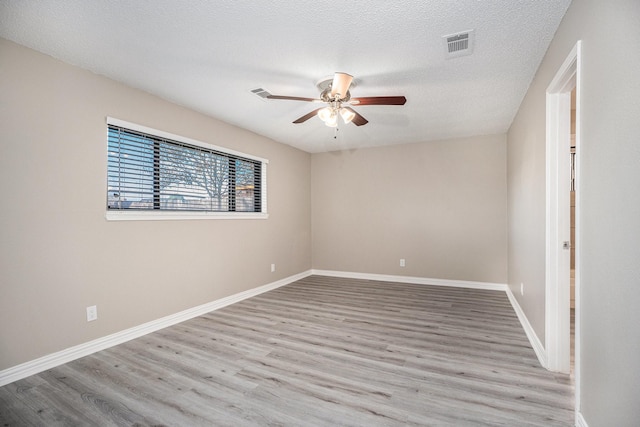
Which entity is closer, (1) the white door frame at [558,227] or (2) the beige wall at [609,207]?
(2) the beige wall at [609,207]

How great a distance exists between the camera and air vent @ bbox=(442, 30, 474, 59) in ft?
7.16

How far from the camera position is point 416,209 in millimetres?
5320

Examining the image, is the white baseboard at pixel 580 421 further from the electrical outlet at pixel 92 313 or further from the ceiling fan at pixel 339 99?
the electrical outlet at pixel 92 313

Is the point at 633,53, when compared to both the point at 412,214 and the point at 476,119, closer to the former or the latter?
the point at 476,119

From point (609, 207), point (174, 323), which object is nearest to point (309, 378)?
point (174, 323)

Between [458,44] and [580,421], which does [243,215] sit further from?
[580,421]

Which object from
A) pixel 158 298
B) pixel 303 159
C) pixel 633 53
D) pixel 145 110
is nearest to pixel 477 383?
pixel 633 53

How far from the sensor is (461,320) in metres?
3.41

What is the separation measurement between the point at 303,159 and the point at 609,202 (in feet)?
16.3

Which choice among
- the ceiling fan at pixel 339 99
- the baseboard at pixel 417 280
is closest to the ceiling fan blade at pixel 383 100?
the ceiling fan at pixel 339 99

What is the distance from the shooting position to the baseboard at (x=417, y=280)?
15.8 ft

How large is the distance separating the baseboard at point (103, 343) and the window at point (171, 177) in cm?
109

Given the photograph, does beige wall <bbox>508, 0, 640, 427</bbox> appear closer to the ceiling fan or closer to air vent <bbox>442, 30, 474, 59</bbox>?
air vent <bbox>442, 30, 474, 59</bbox>

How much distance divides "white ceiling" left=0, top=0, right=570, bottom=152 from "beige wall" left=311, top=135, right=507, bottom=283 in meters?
1.52
